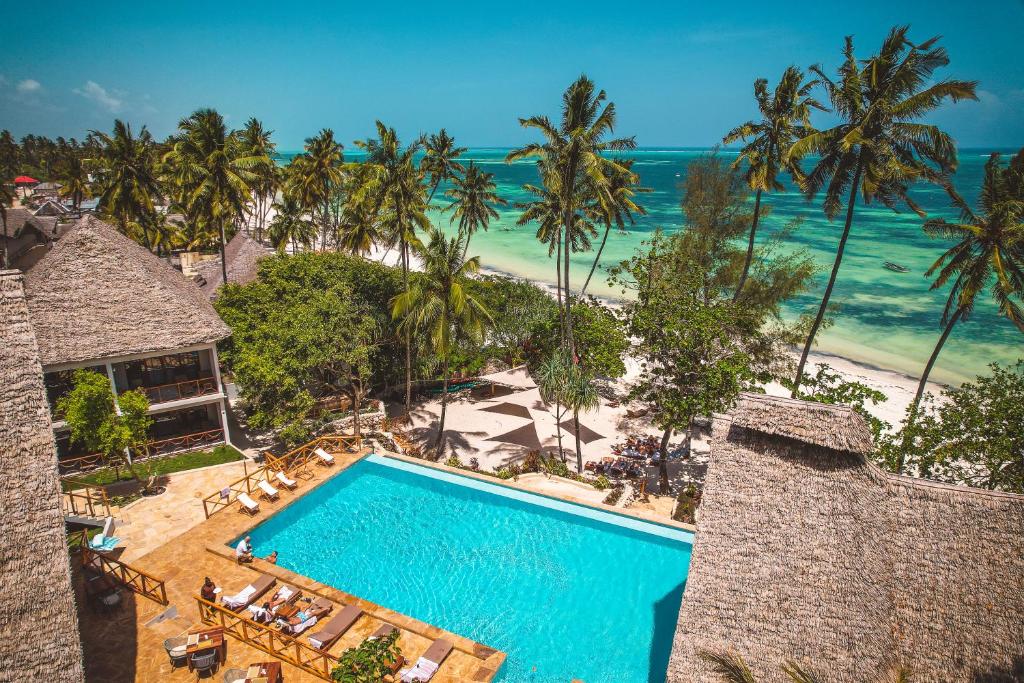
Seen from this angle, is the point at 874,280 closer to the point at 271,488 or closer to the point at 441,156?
the point at 441,156

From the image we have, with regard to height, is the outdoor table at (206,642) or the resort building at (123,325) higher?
the resort building at (123,325)

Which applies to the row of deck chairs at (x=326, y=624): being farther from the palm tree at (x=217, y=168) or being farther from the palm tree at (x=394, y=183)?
the palm tree at (x=217, y=168)

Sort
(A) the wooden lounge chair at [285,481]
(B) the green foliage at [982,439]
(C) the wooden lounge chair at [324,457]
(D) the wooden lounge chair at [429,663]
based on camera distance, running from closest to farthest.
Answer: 1. (D) the wooden lounge chair at [429,663]
2. (B) the green foliage at [982,439]
3. (A) the wooden lounge chair at [285,481]
4. (C) the wooden lounge chair at [324,457]

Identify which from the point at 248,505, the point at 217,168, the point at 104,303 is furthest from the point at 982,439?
the point at 217,168

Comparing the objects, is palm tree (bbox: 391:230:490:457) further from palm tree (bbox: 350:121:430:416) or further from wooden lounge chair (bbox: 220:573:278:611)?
wooden lounge chair (bbox: 220:573:278:611)

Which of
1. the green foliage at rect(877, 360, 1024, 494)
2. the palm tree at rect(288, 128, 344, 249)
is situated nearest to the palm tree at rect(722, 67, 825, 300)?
the green foliage at rect(877, 360, 1024, 494)

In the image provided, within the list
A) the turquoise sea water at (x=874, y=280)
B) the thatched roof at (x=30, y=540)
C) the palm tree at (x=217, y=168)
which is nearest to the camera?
the thatched roof at (x=30, y=540)

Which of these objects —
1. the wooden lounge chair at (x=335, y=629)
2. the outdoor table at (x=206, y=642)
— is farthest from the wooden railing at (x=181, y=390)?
the wooden lounge chair at (x=335, y=629)
